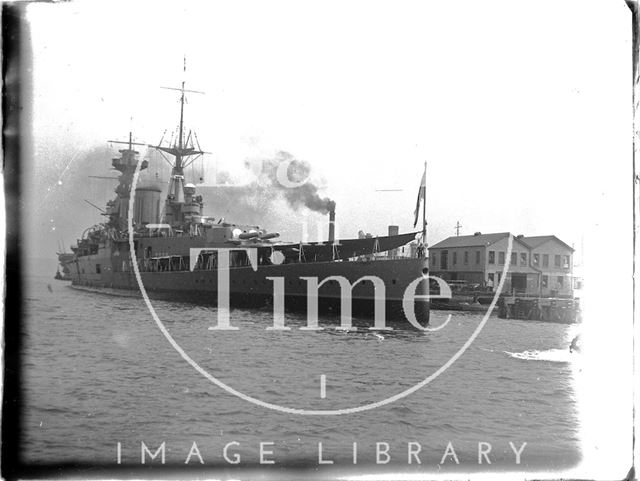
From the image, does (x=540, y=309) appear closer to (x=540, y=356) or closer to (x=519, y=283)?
(x=519, y=283)

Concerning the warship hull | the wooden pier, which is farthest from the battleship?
the wooden pier

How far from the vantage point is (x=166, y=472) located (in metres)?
3.77

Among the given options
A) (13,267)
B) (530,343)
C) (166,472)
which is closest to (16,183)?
(13,267)

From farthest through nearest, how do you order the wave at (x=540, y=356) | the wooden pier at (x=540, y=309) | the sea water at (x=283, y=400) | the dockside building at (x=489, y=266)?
the wooden pier at (x=540, y=309) → the dockside building at (x=489, y=266) → the wave at (x=540, y=356) → the sea water at (x=283, y=400)

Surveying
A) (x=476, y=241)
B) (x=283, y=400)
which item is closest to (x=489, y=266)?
(x=476, y=241)

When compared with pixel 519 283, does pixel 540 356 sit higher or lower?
lower

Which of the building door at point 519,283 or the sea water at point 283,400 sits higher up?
the building door at point 519,283

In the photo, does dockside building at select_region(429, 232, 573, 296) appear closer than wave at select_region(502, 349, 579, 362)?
No

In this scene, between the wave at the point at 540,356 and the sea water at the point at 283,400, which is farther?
the wave at the point at 540,356

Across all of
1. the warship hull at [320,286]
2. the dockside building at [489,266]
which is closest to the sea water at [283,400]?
the warship hull at [320,286]

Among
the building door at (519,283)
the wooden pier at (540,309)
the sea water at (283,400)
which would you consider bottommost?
the wooden pier at (540,309)

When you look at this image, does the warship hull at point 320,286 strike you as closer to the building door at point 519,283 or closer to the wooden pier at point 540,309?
the wooden pier at point 540,309

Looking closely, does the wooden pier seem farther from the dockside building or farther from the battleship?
the battleship

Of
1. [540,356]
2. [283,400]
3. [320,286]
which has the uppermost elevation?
[320,286]
